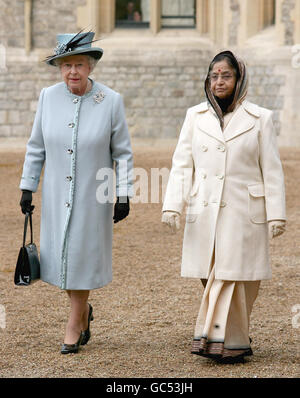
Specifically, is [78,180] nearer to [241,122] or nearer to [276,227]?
[241,122]

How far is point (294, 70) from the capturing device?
52.7ft

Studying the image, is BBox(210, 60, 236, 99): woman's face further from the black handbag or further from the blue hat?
the black handbag

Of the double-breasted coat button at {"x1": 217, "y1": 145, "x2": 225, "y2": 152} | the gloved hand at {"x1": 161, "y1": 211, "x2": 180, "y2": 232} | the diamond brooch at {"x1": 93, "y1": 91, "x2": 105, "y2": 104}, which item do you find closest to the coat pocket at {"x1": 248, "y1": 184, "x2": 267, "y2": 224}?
the double-breasted coat button at {"x1": 217, "y1": 145, "x2": 225, "y2": 152}

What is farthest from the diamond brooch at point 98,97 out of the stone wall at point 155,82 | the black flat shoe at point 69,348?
the stone wall at point 155,82

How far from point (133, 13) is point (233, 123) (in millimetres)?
14153

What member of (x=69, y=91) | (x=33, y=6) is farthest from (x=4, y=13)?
(x=69, y=91)

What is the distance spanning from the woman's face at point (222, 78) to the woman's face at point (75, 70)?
2.13ft

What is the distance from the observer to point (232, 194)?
4.50 meters

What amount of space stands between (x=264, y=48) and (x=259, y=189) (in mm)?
12450

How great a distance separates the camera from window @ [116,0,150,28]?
1823 centimetres

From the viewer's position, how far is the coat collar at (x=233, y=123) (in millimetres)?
4516

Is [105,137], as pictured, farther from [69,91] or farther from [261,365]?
[261,365]

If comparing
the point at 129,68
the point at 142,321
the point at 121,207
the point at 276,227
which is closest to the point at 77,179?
the point at 121,207

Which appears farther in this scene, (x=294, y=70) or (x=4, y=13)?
(x=4, y=13)
